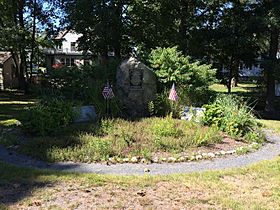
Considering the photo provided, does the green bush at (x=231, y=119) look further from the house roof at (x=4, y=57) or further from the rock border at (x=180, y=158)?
the house roof at (x=4, y=57)

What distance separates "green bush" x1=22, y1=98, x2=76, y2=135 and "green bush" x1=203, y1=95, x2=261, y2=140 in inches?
134

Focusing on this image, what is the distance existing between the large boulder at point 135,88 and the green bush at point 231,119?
1866 millimetres

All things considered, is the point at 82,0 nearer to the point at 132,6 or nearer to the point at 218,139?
the point at 132,6

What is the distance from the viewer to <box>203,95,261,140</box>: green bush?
28.5 feet

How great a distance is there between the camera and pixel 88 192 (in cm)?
479

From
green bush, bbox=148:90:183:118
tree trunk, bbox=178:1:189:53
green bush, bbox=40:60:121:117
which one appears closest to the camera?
green bush, bbox=40:60:121:117

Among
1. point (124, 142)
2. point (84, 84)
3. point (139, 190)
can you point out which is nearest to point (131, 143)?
point (124, 142)

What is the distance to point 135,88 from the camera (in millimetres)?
10227

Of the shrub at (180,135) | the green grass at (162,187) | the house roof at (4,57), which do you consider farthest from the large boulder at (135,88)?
the house roof at (4,57)

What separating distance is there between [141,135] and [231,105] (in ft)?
8.99

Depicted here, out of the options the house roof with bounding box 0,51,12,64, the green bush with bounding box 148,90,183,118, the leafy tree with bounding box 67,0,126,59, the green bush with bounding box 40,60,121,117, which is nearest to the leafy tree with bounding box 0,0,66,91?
the house roof with bounding box 0,51,12,64

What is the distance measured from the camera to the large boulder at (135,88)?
10.2 metres

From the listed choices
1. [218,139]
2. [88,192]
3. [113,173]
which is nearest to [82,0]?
[218,139]

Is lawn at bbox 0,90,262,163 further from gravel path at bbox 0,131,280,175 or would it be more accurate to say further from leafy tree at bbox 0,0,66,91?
leafy tree at bbox 0,0,66,91
